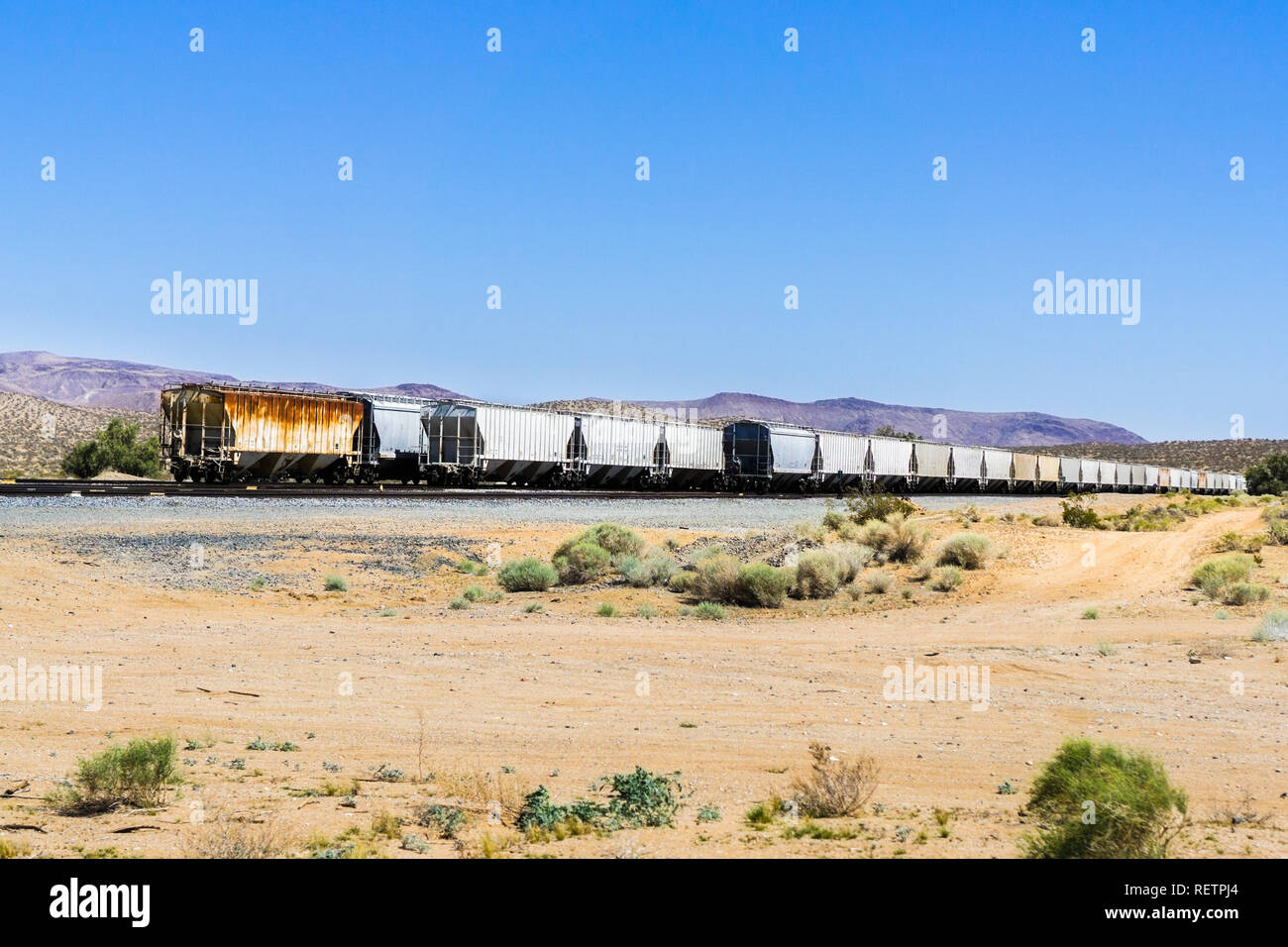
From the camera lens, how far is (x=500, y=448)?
45.3 meters

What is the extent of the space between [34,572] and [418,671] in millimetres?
9333

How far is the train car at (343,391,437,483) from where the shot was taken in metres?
44.8

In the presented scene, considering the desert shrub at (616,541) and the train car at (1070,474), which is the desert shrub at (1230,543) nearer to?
the desert shrub at (616,541)

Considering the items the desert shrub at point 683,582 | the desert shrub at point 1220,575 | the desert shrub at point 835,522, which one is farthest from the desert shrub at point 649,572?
the desert shrub at point 1220,575

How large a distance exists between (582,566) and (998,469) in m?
57.6

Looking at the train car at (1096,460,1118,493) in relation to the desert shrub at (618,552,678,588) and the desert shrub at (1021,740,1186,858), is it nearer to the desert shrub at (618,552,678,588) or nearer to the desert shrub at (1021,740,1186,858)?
the desert shrub at (618,552,678,588)

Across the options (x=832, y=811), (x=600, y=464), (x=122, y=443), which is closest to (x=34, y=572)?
(x=832, y=811)

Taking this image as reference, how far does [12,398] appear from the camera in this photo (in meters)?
99.2

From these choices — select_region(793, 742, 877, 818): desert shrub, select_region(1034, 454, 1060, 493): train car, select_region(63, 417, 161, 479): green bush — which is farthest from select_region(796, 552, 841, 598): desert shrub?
select_region(1034, 454, 1060, 493): train car

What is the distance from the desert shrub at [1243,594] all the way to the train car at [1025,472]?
58.0 m

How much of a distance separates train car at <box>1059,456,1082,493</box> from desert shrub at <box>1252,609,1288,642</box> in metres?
67.3

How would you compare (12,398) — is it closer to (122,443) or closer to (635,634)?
(122,443)

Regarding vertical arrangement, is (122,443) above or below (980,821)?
above

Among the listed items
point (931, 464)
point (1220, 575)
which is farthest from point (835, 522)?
point (931, 464)
